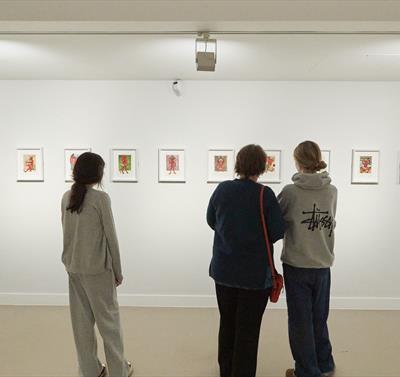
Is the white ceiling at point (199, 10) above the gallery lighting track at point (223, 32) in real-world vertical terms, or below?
above

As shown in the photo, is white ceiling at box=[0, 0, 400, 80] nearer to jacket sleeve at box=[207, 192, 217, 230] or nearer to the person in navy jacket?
the person in navy jacket

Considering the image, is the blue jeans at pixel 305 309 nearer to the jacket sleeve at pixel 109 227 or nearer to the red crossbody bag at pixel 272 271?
the red crossbody bag at pixel 272 271

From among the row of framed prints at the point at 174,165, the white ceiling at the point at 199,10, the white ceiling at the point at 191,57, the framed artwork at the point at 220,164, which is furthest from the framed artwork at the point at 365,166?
the white ceiling at the point at 199,10

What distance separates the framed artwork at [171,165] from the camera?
4.06m

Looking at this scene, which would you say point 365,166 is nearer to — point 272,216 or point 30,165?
point 272,216

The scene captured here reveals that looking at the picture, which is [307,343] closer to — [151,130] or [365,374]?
[365,374]

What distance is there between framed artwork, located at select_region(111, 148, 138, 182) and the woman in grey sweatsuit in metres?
1.69

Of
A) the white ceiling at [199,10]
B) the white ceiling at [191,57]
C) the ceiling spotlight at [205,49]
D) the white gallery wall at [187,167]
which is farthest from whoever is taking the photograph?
the white gallery wall at [187,167]

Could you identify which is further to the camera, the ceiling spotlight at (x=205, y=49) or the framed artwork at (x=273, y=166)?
the framed artwork at (x=273, y=166)

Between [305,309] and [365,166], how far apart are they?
2075 mm

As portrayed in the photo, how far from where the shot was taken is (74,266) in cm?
233

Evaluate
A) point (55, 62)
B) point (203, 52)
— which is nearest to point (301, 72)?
point (203, 52)

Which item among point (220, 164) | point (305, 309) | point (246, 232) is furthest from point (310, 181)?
point (220, 164)

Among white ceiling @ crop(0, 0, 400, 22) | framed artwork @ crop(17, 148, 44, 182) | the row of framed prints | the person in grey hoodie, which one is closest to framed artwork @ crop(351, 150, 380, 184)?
the row of framed prints
